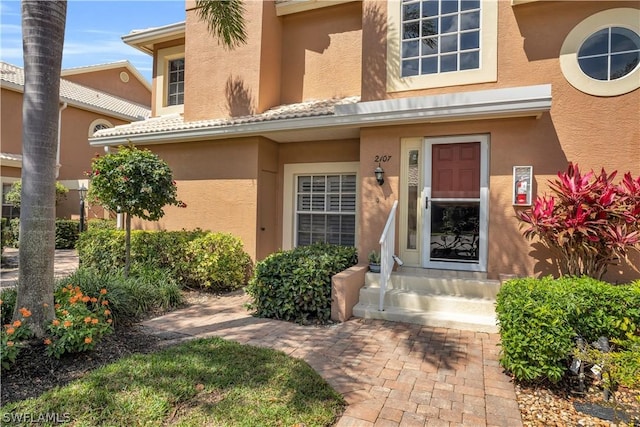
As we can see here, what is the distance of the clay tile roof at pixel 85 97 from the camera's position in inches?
632

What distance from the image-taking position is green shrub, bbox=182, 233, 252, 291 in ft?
24.7

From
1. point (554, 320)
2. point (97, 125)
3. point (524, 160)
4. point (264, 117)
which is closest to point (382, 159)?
point (524, 160)

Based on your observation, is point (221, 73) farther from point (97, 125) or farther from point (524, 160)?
point (97, 125)

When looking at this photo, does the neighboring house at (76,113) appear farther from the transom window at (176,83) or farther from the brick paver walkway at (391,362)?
the brick paver walkway at (391,362)

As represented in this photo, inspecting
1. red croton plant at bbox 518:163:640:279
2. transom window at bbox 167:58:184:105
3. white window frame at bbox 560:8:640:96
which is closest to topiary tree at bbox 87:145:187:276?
transom window at bbox 167:58:184:105

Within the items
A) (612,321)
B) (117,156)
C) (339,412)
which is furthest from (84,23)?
(612,321)

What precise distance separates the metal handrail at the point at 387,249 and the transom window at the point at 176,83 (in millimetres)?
8367

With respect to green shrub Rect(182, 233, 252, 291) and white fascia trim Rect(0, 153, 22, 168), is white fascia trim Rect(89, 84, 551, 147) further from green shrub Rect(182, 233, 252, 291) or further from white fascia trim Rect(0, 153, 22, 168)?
white fascia trim Rect(0, 153, 22, 168)

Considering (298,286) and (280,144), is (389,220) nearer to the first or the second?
(298,286)

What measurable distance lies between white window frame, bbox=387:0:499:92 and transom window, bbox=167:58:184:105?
285 inches

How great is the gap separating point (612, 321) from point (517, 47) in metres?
4.88

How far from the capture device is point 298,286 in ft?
19.2

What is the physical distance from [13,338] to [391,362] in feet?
13.8

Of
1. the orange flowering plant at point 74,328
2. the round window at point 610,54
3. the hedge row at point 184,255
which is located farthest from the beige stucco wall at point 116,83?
the round window at point 610,54
